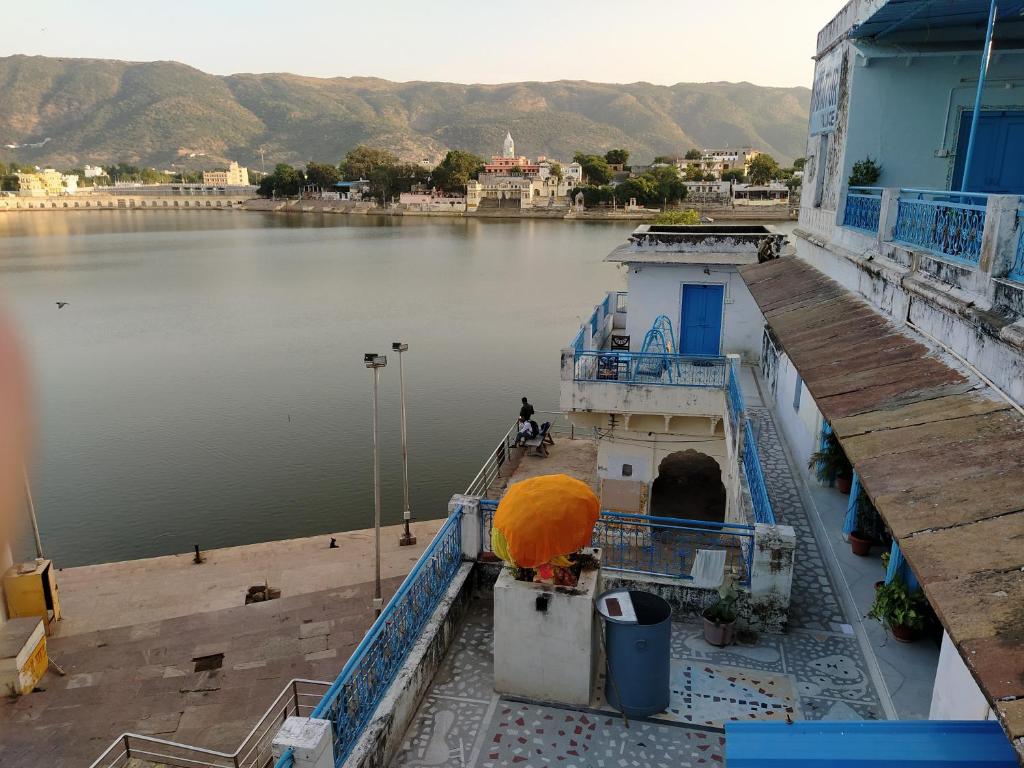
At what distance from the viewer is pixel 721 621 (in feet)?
19.1

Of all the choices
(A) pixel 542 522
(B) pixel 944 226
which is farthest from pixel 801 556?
(A) pixel 542 522

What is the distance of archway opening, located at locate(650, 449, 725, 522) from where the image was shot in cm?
1579

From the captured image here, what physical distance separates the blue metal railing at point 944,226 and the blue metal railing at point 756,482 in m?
2.56

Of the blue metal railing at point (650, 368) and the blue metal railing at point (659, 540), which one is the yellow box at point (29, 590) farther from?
the blue metal railing at point (650, 368)

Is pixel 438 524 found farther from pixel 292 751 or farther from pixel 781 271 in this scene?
pixel 292 751

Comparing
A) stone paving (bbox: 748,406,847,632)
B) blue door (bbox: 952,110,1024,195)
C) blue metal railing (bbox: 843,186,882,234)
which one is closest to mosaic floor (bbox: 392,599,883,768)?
stone paving (bbox: 748,406,847,632)

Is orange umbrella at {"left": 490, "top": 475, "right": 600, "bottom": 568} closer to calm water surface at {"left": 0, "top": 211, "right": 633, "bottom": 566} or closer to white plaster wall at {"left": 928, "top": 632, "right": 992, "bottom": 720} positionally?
white plaster wall at {"left": 928, "top": 632, "right": 992, "bottom": 720}

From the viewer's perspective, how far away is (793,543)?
5867mm

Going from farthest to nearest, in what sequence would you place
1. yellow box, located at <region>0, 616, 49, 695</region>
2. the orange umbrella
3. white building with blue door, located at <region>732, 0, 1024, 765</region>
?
yellow box, located at <region>0, 616, 49, 695</region>
the orange umbrella
white building with blue door, located at <region>732, 0, 1024, 765</region>

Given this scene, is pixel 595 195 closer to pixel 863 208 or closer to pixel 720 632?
pixel 863 208

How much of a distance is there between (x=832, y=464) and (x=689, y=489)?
7941 mm

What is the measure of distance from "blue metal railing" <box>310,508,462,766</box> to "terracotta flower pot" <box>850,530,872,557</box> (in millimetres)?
4199

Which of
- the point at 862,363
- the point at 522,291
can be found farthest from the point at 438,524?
the point at 522,291

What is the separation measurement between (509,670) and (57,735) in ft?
21.5
